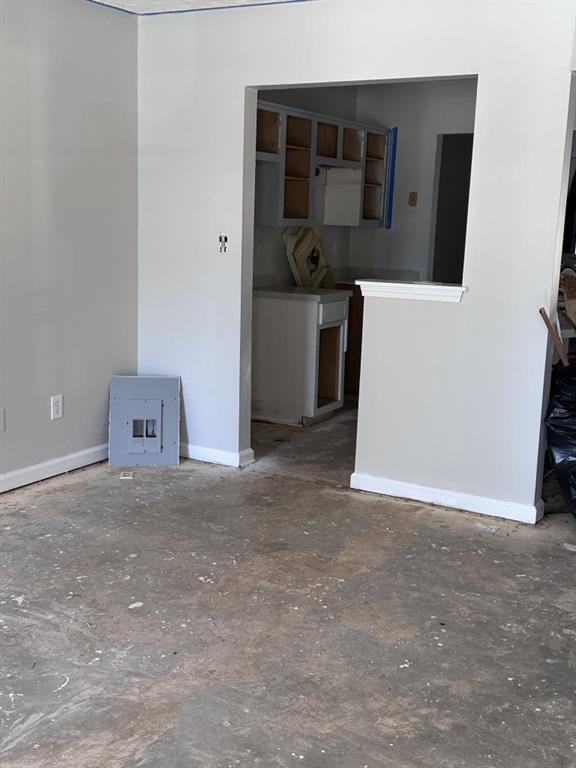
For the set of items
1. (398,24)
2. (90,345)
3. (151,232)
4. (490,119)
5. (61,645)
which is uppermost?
(398,24)

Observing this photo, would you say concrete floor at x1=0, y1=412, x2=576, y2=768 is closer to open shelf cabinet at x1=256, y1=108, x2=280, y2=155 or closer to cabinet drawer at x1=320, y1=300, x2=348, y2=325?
cabinet drawer at x1=320, y1=300, x2=348, y2=325

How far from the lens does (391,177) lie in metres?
7.20

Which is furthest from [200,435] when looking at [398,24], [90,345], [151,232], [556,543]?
[398,24]

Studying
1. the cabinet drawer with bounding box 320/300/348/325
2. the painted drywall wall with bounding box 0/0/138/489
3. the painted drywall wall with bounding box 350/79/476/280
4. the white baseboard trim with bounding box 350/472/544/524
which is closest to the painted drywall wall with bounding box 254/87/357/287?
the painted drywall wall with bounding box 350/79/476/280

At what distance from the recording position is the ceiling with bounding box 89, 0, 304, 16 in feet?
14.1

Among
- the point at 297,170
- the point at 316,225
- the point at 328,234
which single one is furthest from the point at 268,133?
the point at 328,234

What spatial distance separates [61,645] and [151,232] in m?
2.75

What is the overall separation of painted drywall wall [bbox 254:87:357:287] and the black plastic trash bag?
2799mm

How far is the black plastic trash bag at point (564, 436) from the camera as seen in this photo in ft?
12.8

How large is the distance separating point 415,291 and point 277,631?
1.94 metres

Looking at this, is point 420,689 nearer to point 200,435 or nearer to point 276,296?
point 200,435

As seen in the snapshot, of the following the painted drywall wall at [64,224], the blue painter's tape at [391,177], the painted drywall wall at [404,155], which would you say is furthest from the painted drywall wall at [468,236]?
the blue painter's tape at [391,177]

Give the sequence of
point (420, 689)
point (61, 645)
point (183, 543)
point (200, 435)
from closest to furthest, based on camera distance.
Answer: point (420, 689), point (61, 645), point (183, 543), point (200, 435)

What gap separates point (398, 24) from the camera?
13.2 ft
